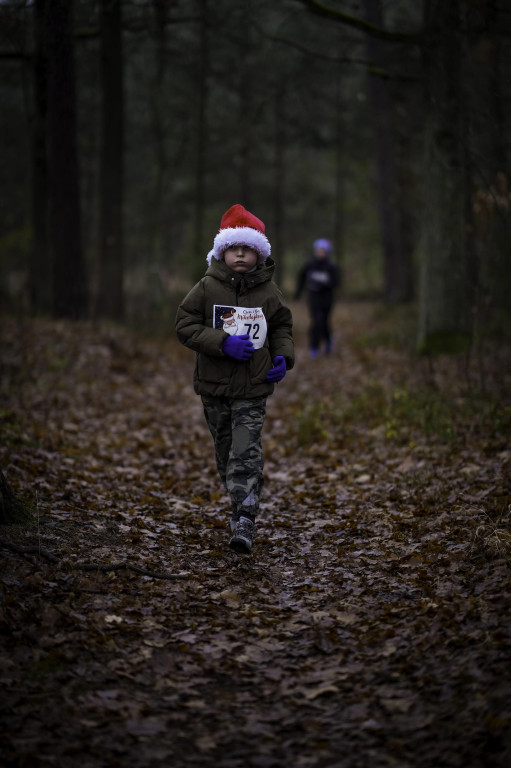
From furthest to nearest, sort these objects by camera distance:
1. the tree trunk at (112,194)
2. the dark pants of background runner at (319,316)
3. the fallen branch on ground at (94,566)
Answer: the tree trunk at (112,194) → the dark pants of background runner at (319,316) → the fallen branch on ground at (94,566)

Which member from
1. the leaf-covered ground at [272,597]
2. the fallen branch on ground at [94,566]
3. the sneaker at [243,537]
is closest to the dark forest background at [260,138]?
the leaf-covered ground at [272,597]

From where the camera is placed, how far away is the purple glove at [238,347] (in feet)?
16.3

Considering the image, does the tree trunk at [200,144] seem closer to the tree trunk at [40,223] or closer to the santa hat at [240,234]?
the tree trunk at [40,223]

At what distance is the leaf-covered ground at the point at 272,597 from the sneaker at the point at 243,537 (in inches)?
2.5

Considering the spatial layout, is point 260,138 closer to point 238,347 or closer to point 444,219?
point 444,219

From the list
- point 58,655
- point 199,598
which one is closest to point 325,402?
point 199,598

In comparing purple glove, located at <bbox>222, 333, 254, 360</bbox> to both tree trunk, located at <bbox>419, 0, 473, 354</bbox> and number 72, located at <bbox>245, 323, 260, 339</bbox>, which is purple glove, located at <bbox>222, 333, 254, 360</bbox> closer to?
number 72, located at <bbox>245, 323, 260, 339</bbox>

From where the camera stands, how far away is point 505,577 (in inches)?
164

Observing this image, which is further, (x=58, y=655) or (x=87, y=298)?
(x=87, y=298)

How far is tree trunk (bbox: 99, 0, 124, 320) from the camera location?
50.6ft

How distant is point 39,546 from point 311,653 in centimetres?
190

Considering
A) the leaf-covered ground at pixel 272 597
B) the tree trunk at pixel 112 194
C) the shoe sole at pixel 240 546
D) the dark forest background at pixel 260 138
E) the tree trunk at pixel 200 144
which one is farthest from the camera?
the tree trunk at pixel 200 144

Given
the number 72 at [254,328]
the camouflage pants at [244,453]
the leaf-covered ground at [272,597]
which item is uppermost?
the number 72 at [254,328]

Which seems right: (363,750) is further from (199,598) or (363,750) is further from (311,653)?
(199,598)
